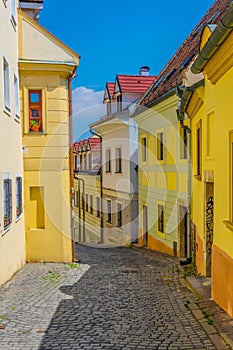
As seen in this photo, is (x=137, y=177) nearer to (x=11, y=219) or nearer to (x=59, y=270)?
(x=59, y=270)

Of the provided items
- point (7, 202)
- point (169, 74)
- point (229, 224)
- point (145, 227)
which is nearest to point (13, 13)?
point (7, 202)

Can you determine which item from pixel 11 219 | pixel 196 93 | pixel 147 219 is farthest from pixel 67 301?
pixel 147 219

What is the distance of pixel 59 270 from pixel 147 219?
8.05m

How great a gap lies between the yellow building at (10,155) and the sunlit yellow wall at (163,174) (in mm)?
5039

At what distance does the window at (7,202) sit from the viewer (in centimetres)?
1046

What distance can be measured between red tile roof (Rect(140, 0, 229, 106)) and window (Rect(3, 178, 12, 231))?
23.0 ft

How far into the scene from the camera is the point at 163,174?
17.1 meters

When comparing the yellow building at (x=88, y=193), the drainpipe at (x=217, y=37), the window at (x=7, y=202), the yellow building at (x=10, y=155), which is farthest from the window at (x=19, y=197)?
the yellow building at (x=88, y=193)

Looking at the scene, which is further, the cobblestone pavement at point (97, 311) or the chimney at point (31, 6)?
the chimney at point (31, 6)

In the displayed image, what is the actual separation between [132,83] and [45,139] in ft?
34.3

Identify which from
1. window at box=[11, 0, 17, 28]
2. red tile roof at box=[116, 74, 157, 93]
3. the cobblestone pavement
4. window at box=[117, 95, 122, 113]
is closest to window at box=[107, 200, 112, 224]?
window at box=[117, 95, 122, 113]

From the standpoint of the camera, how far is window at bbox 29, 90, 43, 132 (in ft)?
45.9

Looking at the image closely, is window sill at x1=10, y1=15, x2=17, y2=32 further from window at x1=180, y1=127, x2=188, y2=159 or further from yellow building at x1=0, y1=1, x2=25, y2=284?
window at x1=180, y1=127, x2=188, y2=159

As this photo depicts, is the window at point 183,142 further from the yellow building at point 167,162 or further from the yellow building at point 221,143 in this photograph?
the yellow building at point 221,143
